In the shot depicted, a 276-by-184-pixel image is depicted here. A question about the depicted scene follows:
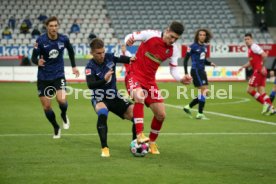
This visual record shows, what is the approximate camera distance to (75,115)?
17141 mm

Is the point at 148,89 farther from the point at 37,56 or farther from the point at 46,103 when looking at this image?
the point at 37,56

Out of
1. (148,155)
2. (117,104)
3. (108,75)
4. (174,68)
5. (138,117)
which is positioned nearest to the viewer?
(108,75)

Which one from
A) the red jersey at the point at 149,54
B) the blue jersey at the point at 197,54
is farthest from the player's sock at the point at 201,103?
the red jersey at the point at 149,54

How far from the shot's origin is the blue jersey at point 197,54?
16391mm

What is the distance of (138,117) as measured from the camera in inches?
383

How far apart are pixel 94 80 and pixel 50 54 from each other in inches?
94.5

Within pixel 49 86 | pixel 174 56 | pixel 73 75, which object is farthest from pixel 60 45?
pixel 73 75

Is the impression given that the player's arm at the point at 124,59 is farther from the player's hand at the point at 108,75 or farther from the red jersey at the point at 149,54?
the player's hand at the point at 108,75

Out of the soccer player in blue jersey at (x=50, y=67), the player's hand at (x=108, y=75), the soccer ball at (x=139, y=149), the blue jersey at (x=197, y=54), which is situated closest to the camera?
the player's hand at (x=108, y=75)

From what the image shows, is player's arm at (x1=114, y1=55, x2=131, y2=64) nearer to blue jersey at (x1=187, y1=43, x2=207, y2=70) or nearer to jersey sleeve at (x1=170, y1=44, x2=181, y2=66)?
jersey sleeve at (x1=170, y1=44, x2=181, y2=66)

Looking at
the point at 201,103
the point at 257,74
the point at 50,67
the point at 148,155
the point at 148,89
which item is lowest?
the point at 201,103

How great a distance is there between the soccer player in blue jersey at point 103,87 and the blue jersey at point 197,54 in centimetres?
642

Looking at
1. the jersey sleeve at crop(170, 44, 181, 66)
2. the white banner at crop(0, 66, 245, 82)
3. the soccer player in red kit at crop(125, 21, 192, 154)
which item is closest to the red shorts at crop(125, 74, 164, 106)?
the soccer player in red kit at crop(125, 21, 192, 154)

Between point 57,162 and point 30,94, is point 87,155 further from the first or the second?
point 30,94
